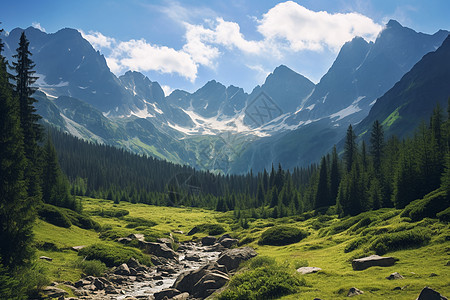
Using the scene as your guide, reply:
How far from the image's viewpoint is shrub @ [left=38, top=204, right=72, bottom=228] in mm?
44125

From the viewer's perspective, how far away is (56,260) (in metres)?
30.2

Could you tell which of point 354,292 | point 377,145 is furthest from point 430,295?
point 377,145

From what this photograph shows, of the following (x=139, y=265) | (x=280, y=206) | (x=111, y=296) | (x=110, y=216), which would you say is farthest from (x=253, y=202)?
(x=111, y=296)

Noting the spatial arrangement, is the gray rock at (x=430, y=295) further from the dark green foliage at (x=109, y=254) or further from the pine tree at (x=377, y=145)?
the pine tree at (x=377, y=145)

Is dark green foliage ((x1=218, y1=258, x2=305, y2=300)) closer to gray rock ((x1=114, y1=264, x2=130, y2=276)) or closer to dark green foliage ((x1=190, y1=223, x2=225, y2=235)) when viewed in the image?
gray rock ((x1=114, y1=264, x2=130, y2=276))

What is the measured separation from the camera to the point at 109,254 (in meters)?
33.9

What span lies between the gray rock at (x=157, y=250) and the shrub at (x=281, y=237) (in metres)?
14.1

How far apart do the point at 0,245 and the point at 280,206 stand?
248 feet

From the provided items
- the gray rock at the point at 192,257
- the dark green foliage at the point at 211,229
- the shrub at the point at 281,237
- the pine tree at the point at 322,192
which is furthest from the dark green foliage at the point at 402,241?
the pine tree at the point at 322,192

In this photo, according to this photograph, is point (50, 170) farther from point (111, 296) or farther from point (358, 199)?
point (358, 199)

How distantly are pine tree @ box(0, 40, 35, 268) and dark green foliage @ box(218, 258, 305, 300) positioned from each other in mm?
15847

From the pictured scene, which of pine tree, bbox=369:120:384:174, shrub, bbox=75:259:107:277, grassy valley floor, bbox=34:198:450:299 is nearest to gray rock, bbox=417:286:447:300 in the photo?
grassy valley floor, bbox=34:198:450:299

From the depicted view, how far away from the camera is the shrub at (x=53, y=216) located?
145ft

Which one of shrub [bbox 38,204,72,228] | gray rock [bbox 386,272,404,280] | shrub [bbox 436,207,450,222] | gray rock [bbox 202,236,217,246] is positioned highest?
shrub [bbox 436,207,450,222]
